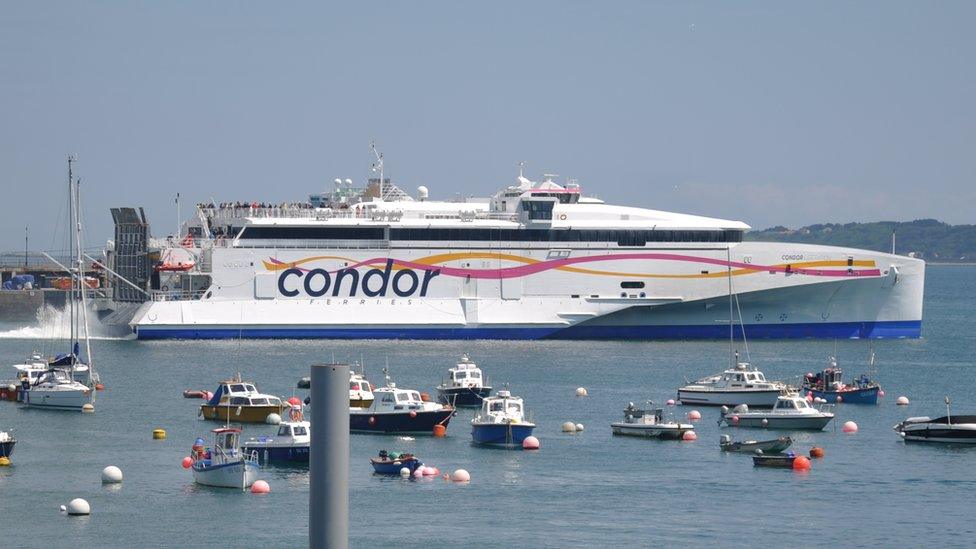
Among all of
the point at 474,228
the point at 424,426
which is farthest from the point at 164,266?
the point at 424,426

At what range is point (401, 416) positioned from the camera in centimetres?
3875

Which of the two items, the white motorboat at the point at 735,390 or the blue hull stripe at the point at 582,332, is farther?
the blue hull stripe at the point at 582,332

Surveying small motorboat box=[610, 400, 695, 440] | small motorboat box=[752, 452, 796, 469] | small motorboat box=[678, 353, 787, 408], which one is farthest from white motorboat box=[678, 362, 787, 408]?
small motorboat box=[752, 452, 796, 469]

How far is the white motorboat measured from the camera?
146 feet

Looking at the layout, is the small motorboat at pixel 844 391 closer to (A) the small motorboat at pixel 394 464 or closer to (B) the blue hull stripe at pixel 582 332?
(A) the small motorboat at pixel 394 464

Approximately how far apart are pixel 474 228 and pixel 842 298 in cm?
1640

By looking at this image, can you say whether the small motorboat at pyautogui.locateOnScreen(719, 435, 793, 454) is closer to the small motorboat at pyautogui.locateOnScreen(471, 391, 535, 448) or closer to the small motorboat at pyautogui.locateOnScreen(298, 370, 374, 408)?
the small motorboat at pyautogui.locateOnScreen(471, 391, 535, 448)

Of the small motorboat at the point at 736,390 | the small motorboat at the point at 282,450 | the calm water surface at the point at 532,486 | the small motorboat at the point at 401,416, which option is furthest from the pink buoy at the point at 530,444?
the small motorboat at the point at 736,390

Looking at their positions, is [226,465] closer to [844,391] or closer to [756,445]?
[756,445]

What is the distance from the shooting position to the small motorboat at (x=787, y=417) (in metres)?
→ 40.8

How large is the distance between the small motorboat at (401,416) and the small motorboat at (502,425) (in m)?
1.63

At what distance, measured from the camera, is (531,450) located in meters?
36.8

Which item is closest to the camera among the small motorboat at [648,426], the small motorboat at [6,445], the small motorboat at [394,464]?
the small motorboat at [394,464]

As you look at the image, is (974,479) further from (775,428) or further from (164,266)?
(164,266)
